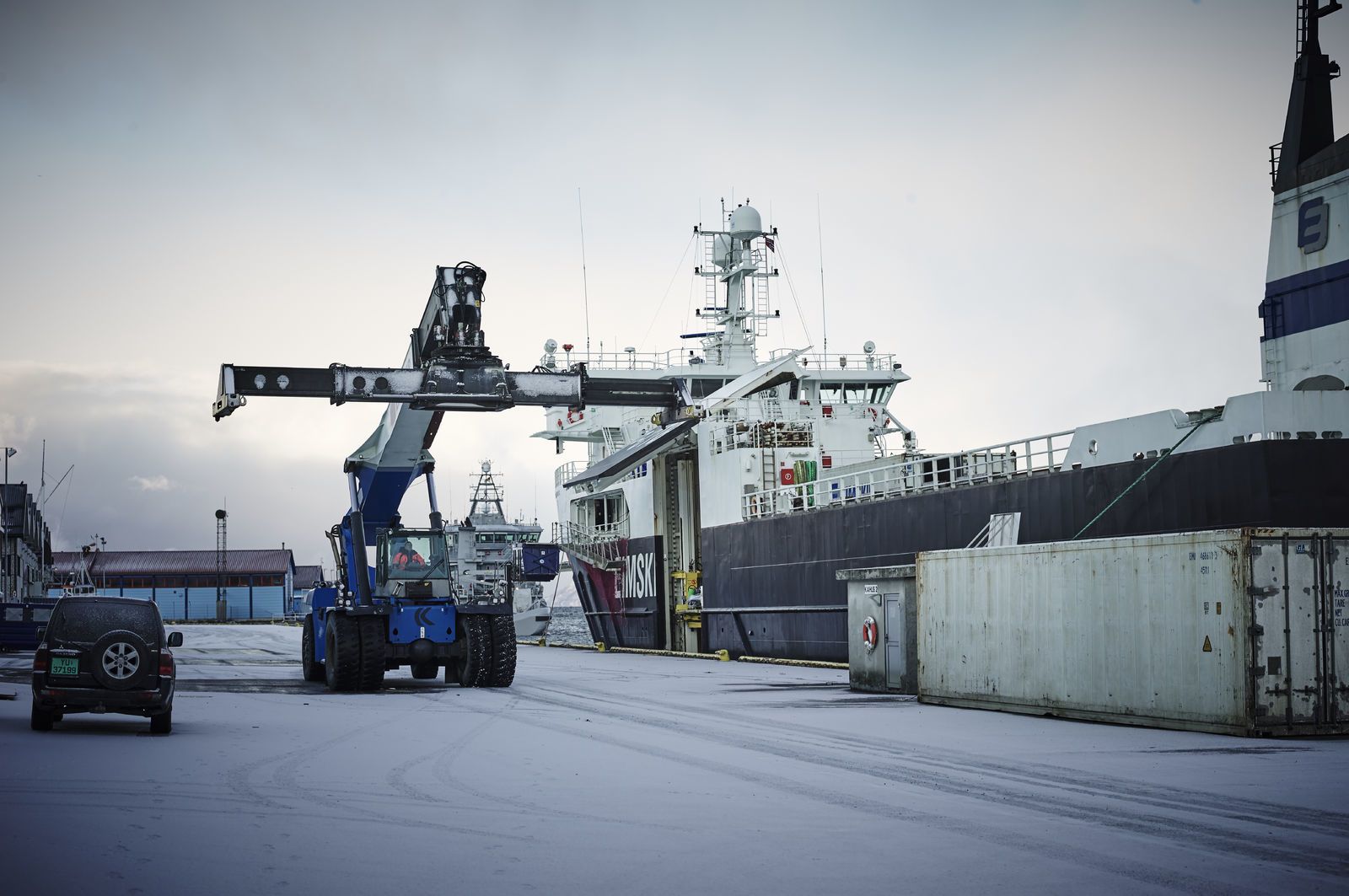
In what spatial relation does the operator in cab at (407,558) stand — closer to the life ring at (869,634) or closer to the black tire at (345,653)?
the black tire at (345,653)

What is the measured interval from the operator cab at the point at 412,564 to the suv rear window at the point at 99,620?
7088 mm

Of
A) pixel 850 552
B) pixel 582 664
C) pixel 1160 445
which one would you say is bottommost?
pixel 582 664

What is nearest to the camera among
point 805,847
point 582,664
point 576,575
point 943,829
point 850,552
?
point 805,847

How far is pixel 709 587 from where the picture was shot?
119ft

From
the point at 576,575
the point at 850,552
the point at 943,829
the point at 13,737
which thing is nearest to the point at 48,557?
the point at 576,575

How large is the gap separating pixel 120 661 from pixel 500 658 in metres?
8.87

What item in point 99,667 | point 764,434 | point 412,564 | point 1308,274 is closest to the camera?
point 99,667

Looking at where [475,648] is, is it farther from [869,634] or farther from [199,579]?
[199,579]

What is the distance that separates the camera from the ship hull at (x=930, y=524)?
17.0 meters

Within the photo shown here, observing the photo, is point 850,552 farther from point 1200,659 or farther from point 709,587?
point 1200,659

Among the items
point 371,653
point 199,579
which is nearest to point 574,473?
point 371,653

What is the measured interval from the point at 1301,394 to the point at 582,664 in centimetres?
1916

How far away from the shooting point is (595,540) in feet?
149

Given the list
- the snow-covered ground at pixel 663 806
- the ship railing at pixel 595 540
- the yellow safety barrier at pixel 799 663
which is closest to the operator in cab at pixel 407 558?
the snow-covered ground at pixel 663 806
